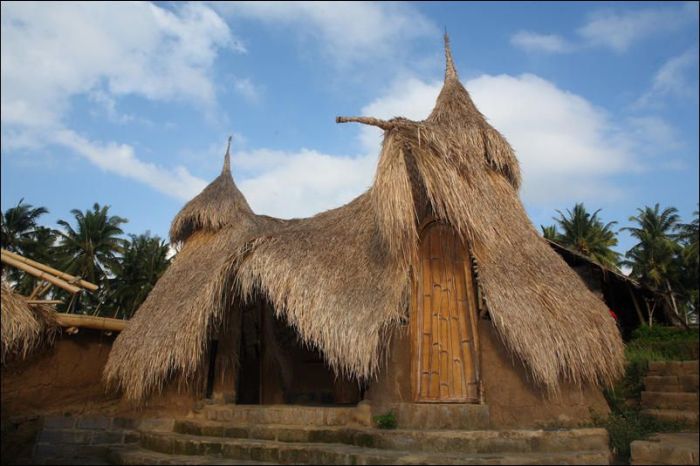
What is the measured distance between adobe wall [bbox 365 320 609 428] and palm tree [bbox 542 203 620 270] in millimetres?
21829

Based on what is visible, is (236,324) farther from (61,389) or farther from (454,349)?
(454,349)

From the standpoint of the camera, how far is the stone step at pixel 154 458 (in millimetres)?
6059

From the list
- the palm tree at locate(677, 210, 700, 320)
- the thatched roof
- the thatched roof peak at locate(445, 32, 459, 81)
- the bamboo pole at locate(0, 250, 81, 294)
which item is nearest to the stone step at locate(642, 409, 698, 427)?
the thatched roof

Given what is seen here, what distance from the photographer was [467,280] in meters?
6.96

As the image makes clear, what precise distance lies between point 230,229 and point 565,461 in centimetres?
792

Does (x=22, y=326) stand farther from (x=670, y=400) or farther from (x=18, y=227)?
(x=18, y=227)

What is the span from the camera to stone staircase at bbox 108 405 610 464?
521cm

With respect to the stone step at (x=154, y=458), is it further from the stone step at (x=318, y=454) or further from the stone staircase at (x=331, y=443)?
the stone step at (x=318, y=454)

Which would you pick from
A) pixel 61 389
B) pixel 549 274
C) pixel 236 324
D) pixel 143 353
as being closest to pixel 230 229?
pixel 236 324

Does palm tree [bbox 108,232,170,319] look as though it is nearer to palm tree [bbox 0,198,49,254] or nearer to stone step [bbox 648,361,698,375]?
palm tree [bbox 0,198,49,254]

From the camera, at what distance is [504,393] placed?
6.18 m

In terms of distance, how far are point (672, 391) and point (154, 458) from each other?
7.71m

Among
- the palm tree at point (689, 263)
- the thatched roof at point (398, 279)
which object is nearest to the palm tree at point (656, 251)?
the palm tree at point (689, 263)

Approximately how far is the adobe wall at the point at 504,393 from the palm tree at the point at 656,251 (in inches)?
817
